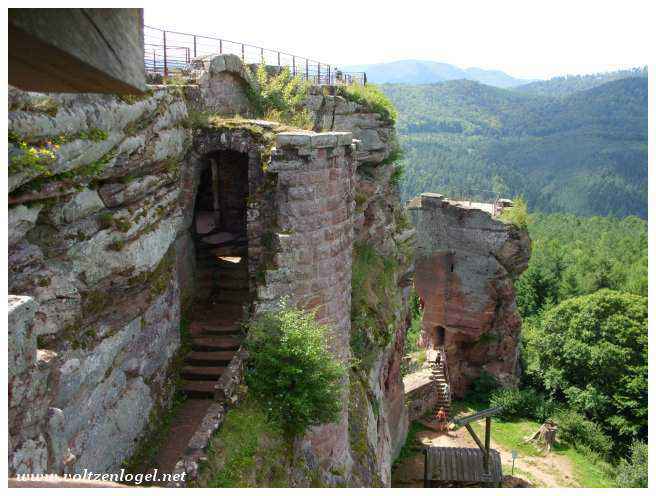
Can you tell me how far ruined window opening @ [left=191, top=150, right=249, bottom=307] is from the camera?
38.9 feet

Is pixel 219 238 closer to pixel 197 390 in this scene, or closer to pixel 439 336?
pixel 197 390

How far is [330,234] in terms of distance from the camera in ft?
31.6

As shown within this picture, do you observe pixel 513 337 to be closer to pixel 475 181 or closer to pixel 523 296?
pixel 523 296

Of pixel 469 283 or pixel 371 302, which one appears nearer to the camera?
pixel 371 302

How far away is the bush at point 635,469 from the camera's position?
22.4 meters

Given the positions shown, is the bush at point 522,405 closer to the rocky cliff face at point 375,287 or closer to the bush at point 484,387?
the bush at point 484,387

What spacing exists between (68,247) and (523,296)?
38682mm

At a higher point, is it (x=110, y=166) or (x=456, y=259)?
(x=110, y=166)

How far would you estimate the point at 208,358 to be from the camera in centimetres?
1035

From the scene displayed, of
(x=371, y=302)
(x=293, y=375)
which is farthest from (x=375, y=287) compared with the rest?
(x=293, y=375)

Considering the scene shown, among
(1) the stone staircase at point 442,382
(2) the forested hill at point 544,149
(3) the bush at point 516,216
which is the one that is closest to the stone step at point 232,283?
(1) the stone staircase at point 442,382

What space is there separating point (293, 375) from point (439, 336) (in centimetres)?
2454

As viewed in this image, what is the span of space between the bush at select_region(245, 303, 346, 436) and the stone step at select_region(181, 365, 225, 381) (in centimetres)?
147

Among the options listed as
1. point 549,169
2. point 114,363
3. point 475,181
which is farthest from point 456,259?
point 549,169
